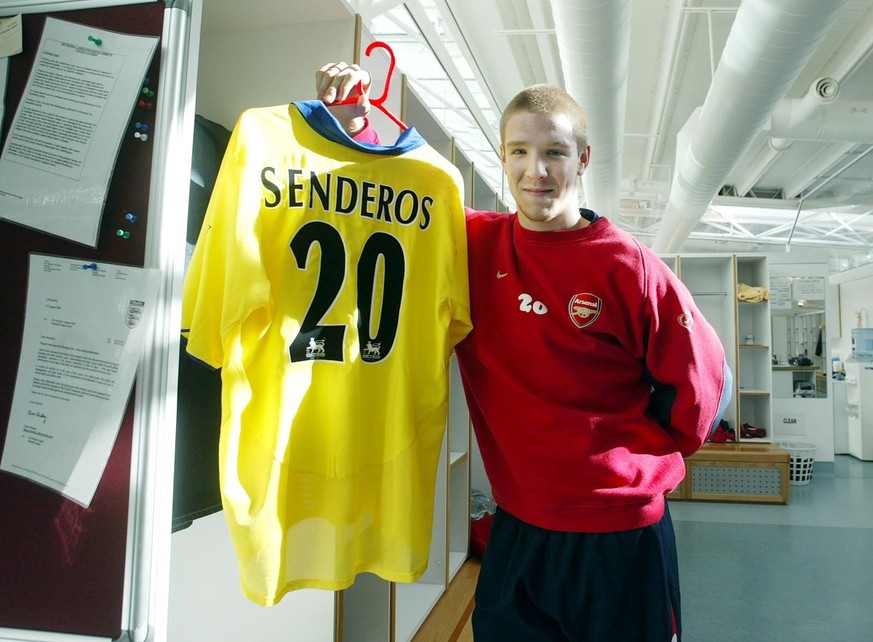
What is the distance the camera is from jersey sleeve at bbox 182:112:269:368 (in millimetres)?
1118

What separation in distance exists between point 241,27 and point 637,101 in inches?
243

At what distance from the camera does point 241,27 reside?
1737 millimetres

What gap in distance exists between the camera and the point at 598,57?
3736 mm

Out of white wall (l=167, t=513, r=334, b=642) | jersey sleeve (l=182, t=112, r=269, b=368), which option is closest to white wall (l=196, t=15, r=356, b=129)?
jersey sleeve (l=182, t=112, r=269, b=368)

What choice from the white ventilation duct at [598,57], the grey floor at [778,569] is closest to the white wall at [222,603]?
the grey floor at [778,569]

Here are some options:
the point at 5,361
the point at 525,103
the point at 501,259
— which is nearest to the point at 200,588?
the point at 5,361

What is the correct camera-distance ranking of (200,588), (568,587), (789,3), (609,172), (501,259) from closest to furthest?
1. (568,587)
2. (501,259)
3. (200,588)
4. (789,3)
5. (609,172)

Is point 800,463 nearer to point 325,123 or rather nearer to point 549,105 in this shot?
point 549,105

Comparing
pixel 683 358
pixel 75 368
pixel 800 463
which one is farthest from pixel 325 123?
pixel 800 463

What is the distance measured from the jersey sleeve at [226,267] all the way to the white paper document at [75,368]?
13 centimetres

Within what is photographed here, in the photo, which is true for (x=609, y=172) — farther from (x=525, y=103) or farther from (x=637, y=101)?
(x=525, y=103)

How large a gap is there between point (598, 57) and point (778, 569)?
3311 millimetres

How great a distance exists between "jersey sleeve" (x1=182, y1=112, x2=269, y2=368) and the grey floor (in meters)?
2.77

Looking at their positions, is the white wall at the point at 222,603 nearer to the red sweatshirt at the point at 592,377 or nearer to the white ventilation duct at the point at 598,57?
the red sweatshirt at the point at 592,377
